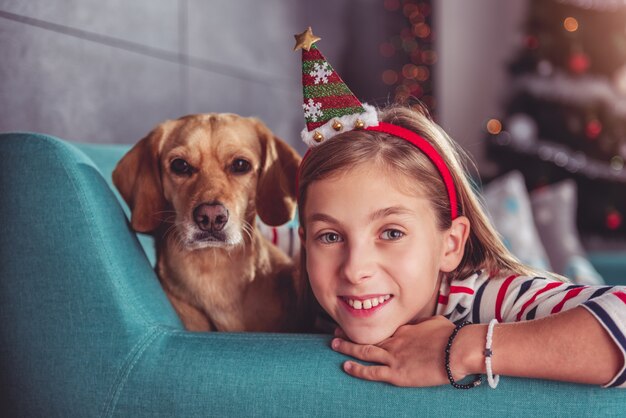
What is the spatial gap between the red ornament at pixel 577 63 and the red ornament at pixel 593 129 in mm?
424

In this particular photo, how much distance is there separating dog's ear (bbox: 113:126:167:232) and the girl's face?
0.42 m

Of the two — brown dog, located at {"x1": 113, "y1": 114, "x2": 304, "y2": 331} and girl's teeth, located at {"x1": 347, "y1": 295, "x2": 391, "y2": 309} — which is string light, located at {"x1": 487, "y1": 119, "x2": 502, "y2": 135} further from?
girl's teeth, located at {"x1": 347, "y1": 295, "x2": 391, "y2": 309}

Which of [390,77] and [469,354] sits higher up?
[390,77]

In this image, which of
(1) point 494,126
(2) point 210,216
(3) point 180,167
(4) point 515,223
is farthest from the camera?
(1) point 494,126

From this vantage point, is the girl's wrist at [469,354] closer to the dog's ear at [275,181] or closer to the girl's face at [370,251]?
the girl's face at [370,251]

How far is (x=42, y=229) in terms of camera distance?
1.14 m

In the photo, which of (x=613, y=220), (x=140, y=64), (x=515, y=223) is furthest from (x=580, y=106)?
(x=140, y=64)

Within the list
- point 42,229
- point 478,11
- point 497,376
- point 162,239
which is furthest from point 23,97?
point 478,11

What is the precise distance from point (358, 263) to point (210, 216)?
15.8 inches

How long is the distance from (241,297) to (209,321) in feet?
0.30

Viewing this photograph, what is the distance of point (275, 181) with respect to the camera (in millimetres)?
1484

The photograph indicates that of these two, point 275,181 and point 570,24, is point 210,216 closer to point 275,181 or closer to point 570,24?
point 275,181

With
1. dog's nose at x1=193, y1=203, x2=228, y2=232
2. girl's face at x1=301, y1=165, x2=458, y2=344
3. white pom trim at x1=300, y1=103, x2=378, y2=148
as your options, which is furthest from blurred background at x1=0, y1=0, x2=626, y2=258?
girl's face at x1=301, y1=165, x2=458, y2=344

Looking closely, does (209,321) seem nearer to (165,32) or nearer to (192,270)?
(192,270)
